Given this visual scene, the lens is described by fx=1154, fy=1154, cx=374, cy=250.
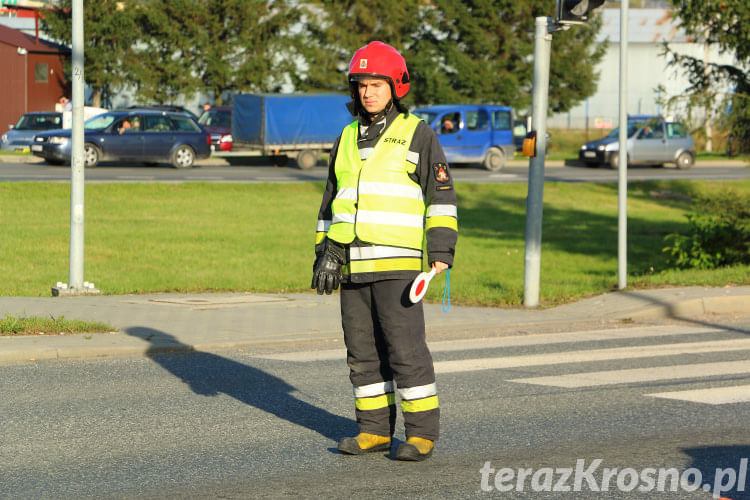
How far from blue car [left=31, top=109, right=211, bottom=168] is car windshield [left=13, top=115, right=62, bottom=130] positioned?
6710 mm

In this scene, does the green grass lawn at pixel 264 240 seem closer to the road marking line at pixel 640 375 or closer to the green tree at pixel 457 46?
the road marking line at pixel 640 375

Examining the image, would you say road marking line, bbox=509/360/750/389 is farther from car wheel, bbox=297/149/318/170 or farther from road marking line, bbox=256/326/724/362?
car wheel, bbox=297/149/318/170

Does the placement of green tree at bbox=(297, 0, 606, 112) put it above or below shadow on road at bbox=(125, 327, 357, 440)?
above

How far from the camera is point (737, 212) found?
15.4 metres

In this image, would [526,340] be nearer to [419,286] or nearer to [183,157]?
[419,286]

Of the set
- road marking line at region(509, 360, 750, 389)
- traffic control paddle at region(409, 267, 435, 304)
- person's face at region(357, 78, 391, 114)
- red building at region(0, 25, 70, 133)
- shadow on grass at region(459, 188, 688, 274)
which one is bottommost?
road marking line at region(509, 360, 750, 389)

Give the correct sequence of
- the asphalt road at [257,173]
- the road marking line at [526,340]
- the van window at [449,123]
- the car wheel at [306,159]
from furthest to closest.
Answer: the van window at [449,123], the car wheel at [306,159], the asphalt road at [257,173], the road marking line at [526,340]

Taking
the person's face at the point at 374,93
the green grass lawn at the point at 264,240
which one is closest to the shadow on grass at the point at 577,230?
the green grass lawn at the point at 264,240

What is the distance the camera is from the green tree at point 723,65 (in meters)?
15.5

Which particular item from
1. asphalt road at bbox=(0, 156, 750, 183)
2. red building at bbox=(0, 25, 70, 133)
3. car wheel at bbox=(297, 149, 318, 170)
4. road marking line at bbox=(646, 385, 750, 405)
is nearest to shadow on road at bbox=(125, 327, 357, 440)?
road marking line at bbox=(646, 385, 750, 405)

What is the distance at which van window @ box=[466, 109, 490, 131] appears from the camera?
125ft

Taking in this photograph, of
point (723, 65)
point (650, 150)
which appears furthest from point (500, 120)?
point (723, 65)

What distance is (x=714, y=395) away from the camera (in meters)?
7.38

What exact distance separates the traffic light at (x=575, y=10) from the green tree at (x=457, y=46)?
3770 cm
